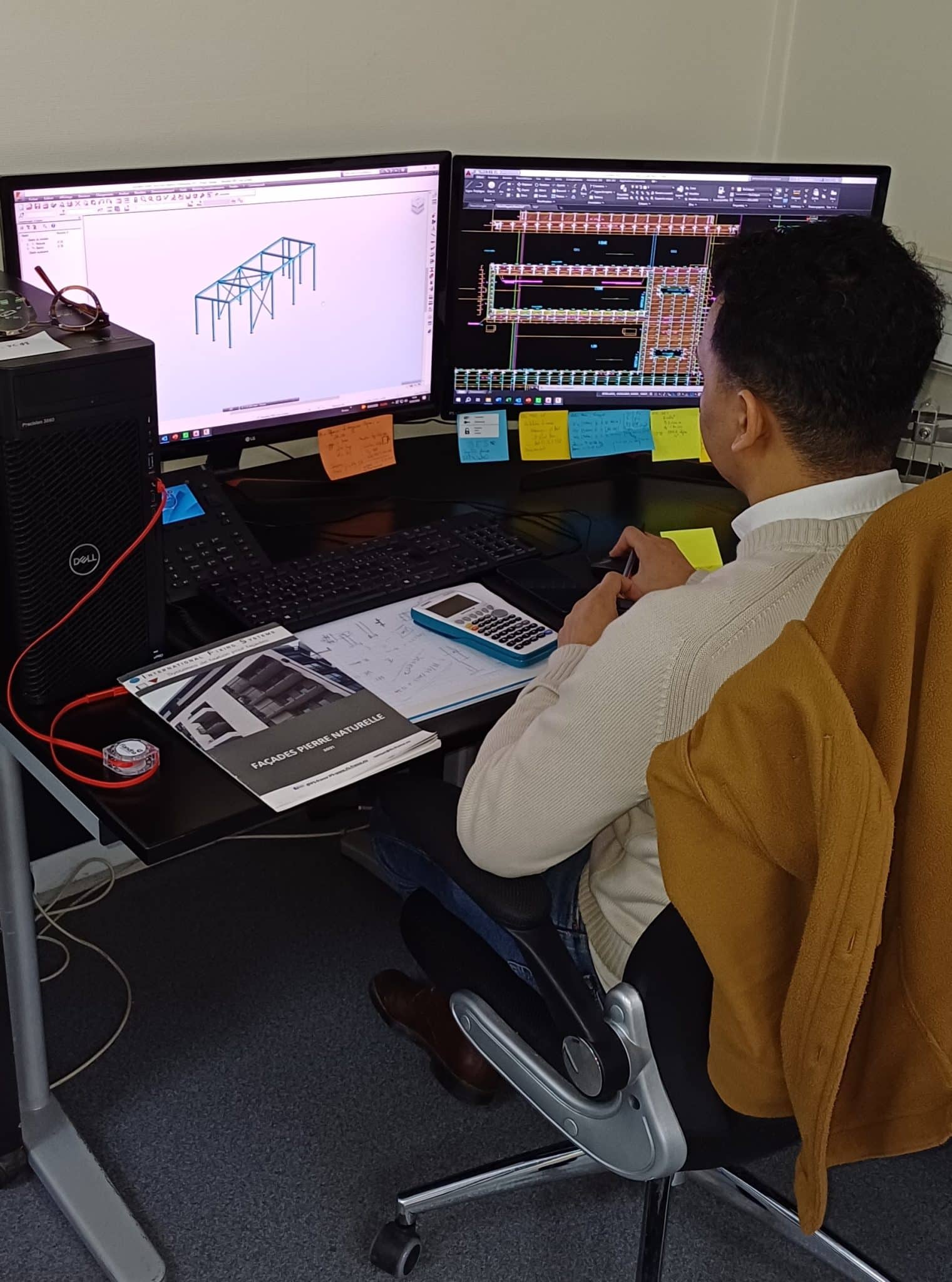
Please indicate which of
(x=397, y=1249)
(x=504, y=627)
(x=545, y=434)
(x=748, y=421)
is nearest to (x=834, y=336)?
(x=748, y=421)

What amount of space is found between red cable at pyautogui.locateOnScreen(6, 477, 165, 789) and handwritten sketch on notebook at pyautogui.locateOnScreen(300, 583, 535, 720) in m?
0.23

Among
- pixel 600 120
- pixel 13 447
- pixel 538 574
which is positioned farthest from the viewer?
pixel 600 120

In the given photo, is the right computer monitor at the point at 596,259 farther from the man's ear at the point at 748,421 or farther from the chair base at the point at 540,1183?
the chair base at the point at 540,1183

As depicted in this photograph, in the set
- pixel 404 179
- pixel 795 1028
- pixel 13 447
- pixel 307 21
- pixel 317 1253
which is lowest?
pixel 317 1253

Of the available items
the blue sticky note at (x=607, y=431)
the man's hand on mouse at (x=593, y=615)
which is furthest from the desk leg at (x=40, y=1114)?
the blue sticky note at (x=607, y=431)

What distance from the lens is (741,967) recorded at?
1.01m

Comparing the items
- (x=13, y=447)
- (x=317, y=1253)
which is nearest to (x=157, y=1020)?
(x=317, y=1253)

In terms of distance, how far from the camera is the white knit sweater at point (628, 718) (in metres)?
1.10

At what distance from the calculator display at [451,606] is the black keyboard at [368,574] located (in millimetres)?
56

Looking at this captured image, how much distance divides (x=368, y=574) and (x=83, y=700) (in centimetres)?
40

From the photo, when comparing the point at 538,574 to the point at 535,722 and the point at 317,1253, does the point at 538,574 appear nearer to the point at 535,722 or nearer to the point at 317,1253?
the point at 535,722

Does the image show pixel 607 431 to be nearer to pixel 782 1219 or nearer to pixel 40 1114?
pixel 782 1219

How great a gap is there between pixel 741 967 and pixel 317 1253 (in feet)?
2.85

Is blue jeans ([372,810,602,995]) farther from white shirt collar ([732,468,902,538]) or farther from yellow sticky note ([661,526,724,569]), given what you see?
yellow sticky note ([661,526,724,569])
